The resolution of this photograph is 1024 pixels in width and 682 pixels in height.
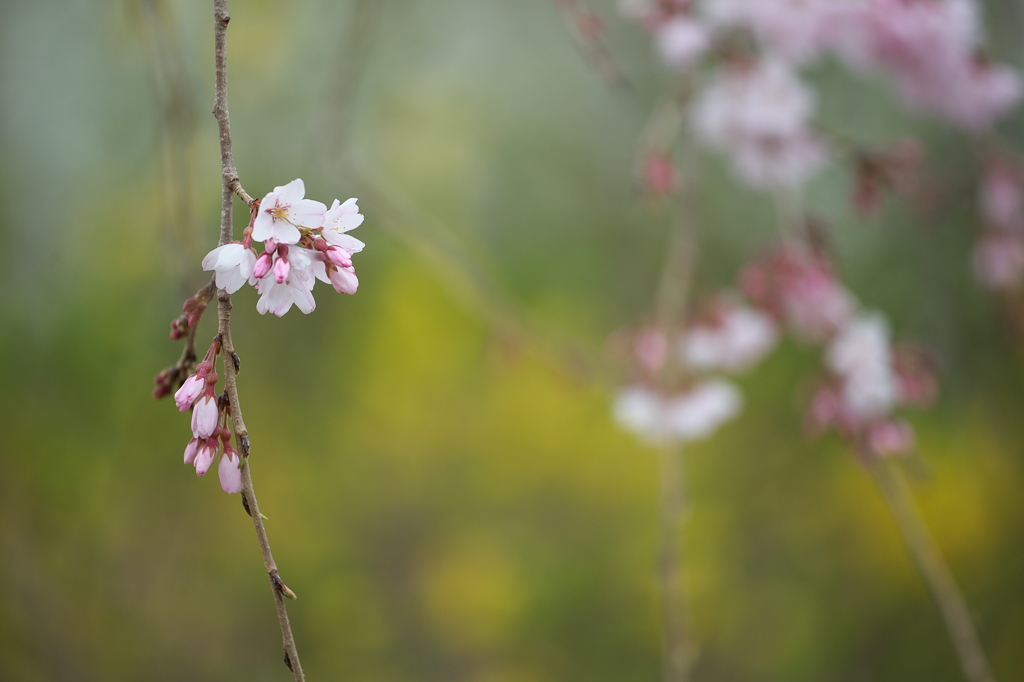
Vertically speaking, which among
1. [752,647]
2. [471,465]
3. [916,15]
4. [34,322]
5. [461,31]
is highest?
[461,31]

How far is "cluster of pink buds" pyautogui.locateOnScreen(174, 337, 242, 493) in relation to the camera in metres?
0.36

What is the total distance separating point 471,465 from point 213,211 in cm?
78

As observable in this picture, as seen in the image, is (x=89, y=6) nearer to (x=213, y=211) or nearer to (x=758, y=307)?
(x=213, y=211)

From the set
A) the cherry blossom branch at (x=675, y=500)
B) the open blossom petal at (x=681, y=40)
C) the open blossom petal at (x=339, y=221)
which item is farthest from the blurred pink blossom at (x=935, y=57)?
the open blossom petal at (x=339, y=221)

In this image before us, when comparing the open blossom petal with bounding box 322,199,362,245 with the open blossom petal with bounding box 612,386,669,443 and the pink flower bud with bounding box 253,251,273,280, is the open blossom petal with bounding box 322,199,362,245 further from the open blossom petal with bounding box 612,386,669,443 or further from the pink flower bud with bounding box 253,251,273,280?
the open blossom petal with bounding box 612,386,669,443

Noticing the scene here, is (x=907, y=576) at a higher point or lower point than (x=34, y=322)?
lower

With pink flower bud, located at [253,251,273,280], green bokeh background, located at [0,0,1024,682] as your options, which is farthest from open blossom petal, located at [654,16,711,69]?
green bokeh background, located at [0,0,1024,682]

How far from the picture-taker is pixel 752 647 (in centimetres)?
159

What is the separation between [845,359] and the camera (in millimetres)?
818

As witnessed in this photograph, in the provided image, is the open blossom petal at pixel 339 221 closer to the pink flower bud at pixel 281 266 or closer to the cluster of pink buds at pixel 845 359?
the pink flower bud at pixel 281 266

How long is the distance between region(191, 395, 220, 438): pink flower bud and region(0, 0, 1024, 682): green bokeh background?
1.12 metres

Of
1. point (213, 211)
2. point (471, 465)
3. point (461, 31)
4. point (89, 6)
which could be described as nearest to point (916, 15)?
point (461, 31)

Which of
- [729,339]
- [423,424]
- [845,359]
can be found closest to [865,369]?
[845,359]

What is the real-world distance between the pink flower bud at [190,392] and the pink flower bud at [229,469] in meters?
0.03
